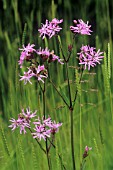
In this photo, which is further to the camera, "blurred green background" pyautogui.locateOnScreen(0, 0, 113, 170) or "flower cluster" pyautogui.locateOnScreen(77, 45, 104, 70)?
"blurred green background" pyautogui.locateOnScreen(0, 0, 113, 170)

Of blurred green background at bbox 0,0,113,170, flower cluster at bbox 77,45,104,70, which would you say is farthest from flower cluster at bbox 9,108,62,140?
flower cluster at bbox 77,45,104,70

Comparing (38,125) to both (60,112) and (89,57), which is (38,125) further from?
(60,112)

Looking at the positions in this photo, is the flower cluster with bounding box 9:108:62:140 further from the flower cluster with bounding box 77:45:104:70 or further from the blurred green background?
the flower cluster with bounding box 77:45:104:70

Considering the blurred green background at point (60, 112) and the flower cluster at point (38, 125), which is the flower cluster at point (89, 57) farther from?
the flower cluster at point (38, 125)

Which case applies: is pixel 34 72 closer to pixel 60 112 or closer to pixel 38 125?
pixel 38 125

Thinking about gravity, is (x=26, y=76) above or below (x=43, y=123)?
above

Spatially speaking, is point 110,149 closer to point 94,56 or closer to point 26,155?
point 26,155

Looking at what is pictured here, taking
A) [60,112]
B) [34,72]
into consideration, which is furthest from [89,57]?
[60,112]

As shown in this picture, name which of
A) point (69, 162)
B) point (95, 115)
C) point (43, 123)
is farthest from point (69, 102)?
point (95, 115)

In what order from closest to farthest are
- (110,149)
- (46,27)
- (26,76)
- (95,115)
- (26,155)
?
(26,76), (46,27), (110,149), (26,155), (95,115)

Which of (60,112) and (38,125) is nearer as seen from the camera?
(38,125)

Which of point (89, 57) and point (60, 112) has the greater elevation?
point (89, 57)
